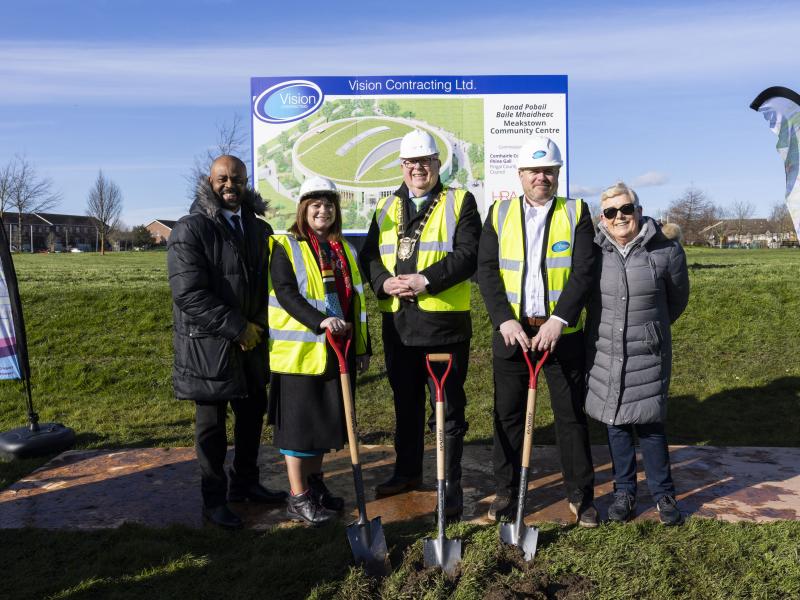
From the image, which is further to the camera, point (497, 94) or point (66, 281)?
point (66, 281)

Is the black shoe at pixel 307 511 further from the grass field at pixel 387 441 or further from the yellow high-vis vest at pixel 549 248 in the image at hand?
the yellow high-vis vest at pixel 549 248

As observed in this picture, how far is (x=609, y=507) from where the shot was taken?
4.00m

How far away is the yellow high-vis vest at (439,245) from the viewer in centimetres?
398

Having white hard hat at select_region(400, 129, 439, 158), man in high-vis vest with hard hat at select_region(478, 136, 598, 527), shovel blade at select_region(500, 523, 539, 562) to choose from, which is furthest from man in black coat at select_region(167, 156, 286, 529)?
shovel blade at select_region(500, 523, 539, 562)

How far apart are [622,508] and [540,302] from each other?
1.24 meters

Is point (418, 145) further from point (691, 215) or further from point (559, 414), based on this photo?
point (691, 215)

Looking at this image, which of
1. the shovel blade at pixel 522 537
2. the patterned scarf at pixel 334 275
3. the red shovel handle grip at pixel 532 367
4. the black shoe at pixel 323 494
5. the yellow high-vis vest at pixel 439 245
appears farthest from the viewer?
the black shoe at pixel 323 494

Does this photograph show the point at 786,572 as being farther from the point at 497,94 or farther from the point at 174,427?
the point at 497,94

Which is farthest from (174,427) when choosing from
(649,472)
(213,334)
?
(649,472)

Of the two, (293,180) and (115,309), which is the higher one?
(293,180)

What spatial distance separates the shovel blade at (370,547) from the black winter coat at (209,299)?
1.03 meters

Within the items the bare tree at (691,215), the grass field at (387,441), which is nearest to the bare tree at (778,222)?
the bare tree at (691,215)

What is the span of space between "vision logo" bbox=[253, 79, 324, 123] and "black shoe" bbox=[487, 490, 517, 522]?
Answer: 27.1 ft

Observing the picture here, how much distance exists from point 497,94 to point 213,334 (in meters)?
8.13
